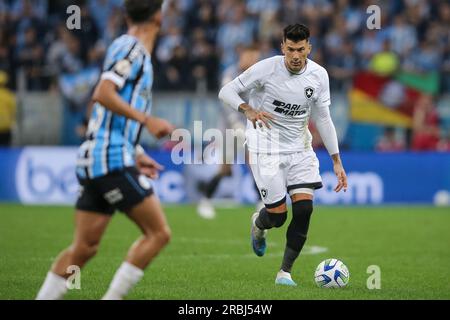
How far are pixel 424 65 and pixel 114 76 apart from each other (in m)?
16.6

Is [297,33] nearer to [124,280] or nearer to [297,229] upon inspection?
[297,229]

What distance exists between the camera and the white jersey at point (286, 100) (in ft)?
32.1

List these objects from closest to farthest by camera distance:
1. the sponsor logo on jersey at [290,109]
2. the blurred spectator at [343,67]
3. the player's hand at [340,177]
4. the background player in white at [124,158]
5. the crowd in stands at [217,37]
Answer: the background player in white at [124,158], the player's hand at [340,177], the sponsor logo on jersey at [290,109], the blurred spectator at [343,67], the crowd in stands at [217,37]

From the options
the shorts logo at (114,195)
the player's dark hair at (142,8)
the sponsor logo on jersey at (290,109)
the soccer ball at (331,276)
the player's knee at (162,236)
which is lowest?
the soccer ball at (331,276)

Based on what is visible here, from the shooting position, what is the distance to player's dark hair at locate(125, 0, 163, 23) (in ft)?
23.3

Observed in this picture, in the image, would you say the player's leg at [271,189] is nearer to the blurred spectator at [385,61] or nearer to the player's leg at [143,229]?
the player's leg at [143,229]

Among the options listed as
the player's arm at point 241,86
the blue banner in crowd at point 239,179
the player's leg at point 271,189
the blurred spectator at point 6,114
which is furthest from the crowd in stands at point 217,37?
the player's leg at point 271,189

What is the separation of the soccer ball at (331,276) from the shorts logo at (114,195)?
9.96 feet

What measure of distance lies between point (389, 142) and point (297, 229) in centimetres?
1200

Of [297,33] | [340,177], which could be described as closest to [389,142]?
[340,177]

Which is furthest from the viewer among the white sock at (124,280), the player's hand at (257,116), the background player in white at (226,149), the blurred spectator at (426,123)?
the blurred spectator at (426,123)

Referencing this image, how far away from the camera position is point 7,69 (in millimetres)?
21750
